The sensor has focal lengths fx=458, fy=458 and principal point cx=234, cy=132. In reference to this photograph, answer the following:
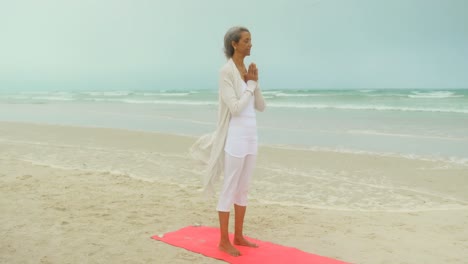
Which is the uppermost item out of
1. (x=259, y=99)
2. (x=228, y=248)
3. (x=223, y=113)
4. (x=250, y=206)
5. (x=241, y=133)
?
(x=259, y=99)

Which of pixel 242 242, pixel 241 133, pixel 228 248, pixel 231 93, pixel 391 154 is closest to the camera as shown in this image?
pixel 231 93

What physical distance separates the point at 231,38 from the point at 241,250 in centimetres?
186

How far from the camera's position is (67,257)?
385 cm

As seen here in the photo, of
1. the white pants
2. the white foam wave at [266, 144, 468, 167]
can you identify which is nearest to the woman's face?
the white pants

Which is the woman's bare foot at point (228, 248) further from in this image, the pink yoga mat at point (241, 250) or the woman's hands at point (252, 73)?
the woman's hands at point (252, 73)

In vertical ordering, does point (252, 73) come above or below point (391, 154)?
above

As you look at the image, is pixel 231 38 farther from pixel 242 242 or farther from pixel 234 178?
pixel 242 242

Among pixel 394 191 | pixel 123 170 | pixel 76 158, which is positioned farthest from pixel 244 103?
pixel 76 158

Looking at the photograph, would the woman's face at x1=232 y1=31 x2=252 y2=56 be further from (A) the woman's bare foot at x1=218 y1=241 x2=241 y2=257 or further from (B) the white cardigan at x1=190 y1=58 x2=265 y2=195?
(A) the woman's bare foot at x1=218 y1=241 x2=241 y2=257

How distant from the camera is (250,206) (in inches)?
223

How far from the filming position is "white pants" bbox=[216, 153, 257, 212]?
3850mm

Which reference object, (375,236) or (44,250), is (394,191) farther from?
(44,250)

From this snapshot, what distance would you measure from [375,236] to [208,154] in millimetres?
1891

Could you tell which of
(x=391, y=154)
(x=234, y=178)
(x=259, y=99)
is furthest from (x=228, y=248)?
(x=391, y=154)
